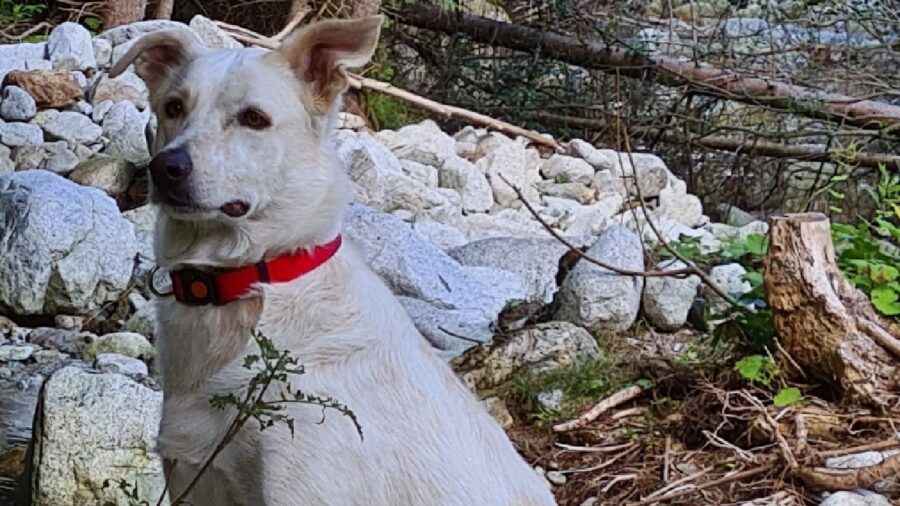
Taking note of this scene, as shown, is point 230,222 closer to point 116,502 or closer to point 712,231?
point 116,502

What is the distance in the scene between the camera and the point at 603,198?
10.8 metres

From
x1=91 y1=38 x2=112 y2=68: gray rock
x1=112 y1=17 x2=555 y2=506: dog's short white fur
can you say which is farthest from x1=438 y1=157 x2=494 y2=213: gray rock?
x1=112 y1=17 x2=555 y2=506: dog's short white fur

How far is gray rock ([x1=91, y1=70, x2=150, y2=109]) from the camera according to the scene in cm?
1026

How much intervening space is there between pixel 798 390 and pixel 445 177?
19.3ft

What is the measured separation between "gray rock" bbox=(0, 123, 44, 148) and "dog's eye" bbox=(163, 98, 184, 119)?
6.48 m

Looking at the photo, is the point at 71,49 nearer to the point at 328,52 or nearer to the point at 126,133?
the point at 126,133

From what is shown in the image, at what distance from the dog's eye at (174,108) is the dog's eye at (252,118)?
169 mm

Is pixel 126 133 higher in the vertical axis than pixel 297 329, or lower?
lower

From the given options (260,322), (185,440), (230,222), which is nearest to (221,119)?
(230,222)

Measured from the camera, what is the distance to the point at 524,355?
18.4 ft

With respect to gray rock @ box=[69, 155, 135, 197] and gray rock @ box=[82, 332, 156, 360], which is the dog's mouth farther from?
gray rock @ box=[69, 155, 135, 197]

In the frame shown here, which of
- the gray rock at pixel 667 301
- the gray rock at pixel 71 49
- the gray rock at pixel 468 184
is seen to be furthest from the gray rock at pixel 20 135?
the gray rock at pixel 667 301

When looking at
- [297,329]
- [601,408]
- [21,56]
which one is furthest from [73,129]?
[297,329]

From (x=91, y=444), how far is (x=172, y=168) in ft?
6.12
